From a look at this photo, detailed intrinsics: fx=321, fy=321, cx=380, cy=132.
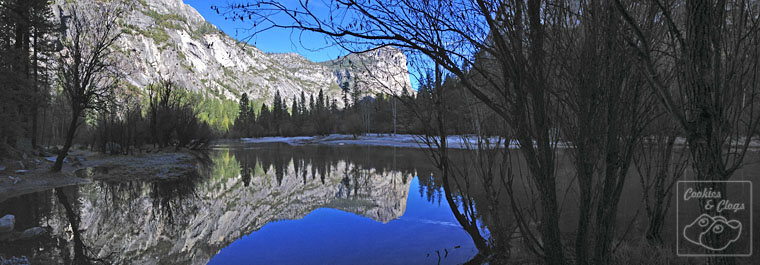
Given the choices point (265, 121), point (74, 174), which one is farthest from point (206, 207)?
point (265, 121)

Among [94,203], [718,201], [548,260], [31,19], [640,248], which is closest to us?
[718,201]

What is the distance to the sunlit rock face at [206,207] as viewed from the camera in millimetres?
5777

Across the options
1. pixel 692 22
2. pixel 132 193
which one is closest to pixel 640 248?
A: pixel 692 22

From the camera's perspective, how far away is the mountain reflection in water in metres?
5.37

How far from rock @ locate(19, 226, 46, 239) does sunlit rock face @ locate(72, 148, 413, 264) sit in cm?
64

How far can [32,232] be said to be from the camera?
19.2 feet

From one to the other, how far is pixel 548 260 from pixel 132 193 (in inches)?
480

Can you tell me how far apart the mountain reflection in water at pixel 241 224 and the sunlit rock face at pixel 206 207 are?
0.08 feet

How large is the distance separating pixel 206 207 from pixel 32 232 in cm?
323

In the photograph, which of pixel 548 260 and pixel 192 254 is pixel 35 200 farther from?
pixel 548 260

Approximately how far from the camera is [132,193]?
1039 centimetres

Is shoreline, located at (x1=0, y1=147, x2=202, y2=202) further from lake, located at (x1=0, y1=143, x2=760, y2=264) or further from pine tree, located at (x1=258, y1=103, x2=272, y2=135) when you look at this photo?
pine tree, located at (x1=258, y1=103, x2=272, y2=135)

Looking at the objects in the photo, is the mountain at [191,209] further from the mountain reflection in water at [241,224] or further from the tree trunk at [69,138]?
the tree trunk at [69,138]

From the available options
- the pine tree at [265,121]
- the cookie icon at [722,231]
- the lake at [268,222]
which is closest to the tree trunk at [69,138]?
the lake at [268,222]
